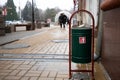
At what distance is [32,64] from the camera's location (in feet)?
22.3

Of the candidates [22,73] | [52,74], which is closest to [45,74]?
[52,74]

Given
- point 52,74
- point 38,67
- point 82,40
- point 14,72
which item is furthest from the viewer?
point 38,67

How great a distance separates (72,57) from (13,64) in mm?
2021

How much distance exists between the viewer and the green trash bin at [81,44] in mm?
5152

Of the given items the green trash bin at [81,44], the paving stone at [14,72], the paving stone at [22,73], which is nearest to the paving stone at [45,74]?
the paving stone at [22,73]

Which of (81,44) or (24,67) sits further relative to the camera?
(24,67)

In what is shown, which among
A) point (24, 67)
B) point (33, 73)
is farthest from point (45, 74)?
point (24, 67)

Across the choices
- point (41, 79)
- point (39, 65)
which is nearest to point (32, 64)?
point (39, 65)

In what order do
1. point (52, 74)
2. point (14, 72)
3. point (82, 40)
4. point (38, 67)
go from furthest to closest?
point (38, 67) < point (14, 72) < point (52, 74) < point (82, 40)

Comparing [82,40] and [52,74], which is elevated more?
[82,40]

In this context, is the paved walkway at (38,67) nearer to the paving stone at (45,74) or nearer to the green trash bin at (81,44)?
the paving stone at (45,74)

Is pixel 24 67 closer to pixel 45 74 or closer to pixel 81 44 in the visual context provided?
pixel 45 74

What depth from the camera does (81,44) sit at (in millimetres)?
5188

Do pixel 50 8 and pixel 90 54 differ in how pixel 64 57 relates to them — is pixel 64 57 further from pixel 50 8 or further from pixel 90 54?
pixel 50 8
